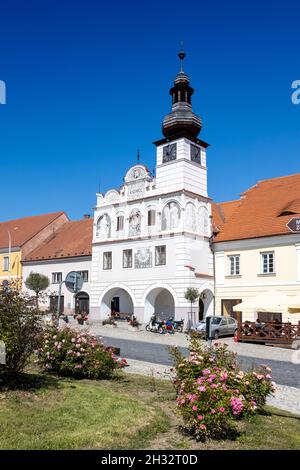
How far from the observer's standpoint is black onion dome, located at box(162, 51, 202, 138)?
3528cm

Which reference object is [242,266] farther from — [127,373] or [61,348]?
[61,348]

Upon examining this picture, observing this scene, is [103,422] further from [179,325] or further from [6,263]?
[6,263]

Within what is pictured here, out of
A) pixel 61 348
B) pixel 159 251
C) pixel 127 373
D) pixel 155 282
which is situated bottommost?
pixel 127 373

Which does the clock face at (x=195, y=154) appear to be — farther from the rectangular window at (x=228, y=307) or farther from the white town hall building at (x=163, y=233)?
the rectangular window at (x=228, y=307)

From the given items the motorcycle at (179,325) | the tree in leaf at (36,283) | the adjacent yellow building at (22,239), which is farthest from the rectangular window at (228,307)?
the adjacent yellow building at (22,239)

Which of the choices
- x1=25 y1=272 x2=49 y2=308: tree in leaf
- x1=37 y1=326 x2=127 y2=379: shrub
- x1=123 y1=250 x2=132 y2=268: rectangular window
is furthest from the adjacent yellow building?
x1=37 y1=326 x2=127 y2=379: shrub

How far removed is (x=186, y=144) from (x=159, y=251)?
800cm

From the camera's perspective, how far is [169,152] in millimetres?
35656

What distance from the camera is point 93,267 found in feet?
128

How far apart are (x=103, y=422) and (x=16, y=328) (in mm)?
2795

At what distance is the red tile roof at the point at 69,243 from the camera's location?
141ft

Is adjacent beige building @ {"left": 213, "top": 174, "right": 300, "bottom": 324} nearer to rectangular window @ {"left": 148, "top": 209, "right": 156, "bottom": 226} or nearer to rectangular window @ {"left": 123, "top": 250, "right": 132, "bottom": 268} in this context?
rectangular window @ {"left": 148, "top": 209, "right": 156, "bottom": 226}

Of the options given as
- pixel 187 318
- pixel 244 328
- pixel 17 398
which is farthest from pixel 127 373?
pixel 187 318

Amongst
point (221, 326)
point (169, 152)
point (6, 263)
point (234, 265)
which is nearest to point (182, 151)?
point (169, 152)
